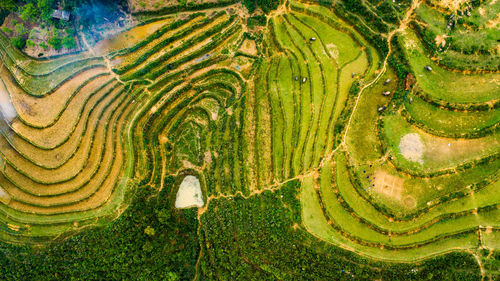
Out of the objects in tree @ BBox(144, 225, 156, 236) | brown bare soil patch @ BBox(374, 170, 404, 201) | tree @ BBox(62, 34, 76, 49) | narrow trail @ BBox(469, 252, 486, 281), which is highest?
tree @ BBox(62, 34, 76, 49)

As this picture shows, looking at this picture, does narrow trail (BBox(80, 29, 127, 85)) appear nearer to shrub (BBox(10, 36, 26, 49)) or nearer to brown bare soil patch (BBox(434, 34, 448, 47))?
shrub (BBox(10, 36, 26, 49))

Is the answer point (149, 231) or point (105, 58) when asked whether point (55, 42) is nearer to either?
point (105, 58)

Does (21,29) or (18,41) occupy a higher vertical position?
(21,29)

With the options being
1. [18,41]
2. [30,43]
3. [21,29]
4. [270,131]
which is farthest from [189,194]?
[21,29]

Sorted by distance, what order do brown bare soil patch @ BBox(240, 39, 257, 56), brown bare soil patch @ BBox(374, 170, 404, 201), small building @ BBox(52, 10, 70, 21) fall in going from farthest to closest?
brown bare soil patch @ BBox(240, 39, 257, 56) < small building @ BBox(52, 10, 70, 21) < brown bare soil patch @ BBox(374, 170, 404, 201)

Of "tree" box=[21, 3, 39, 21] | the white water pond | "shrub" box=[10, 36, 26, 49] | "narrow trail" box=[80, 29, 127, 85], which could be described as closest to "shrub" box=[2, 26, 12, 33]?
"shrub" box=[10, 36, 26, 49]
